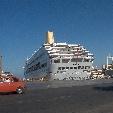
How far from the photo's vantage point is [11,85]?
Answer: 90.4 feet

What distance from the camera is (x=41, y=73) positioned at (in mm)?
88562

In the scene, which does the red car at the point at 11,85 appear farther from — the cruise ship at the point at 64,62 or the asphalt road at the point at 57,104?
the cruise ship at the point at 64,62

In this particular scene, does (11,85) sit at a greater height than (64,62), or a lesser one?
A: lesser

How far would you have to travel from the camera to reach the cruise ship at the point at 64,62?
8400 cm

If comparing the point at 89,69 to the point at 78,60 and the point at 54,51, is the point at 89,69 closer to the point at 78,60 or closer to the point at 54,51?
the point at 78,60

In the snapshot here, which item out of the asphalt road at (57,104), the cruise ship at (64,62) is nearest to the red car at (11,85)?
the asphalt road at (57,104)

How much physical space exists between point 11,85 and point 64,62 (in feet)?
Answer: 195

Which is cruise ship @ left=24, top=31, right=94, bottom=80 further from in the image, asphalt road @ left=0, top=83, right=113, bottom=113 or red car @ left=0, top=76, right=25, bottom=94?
asphalt road @ left=0, top=83, right=113, bottom=113

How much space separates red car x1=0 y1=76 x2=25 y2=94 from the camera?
1068 inches

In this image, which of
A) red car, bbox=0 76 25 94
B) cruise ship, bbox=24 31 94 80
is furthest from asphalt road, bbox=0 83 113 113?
cruise ship, bbox=24 31 94 80

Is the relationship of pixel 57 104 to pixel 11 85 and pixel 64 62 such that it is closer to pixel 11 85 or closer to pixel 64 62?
pixel 11 85

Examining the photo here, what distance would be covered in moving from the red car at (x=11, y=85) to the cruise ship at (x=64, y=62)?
53323 mm

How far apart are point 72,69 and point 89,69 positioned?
5445 millimetres

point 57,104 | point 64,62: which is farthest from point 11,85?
point 64,62
